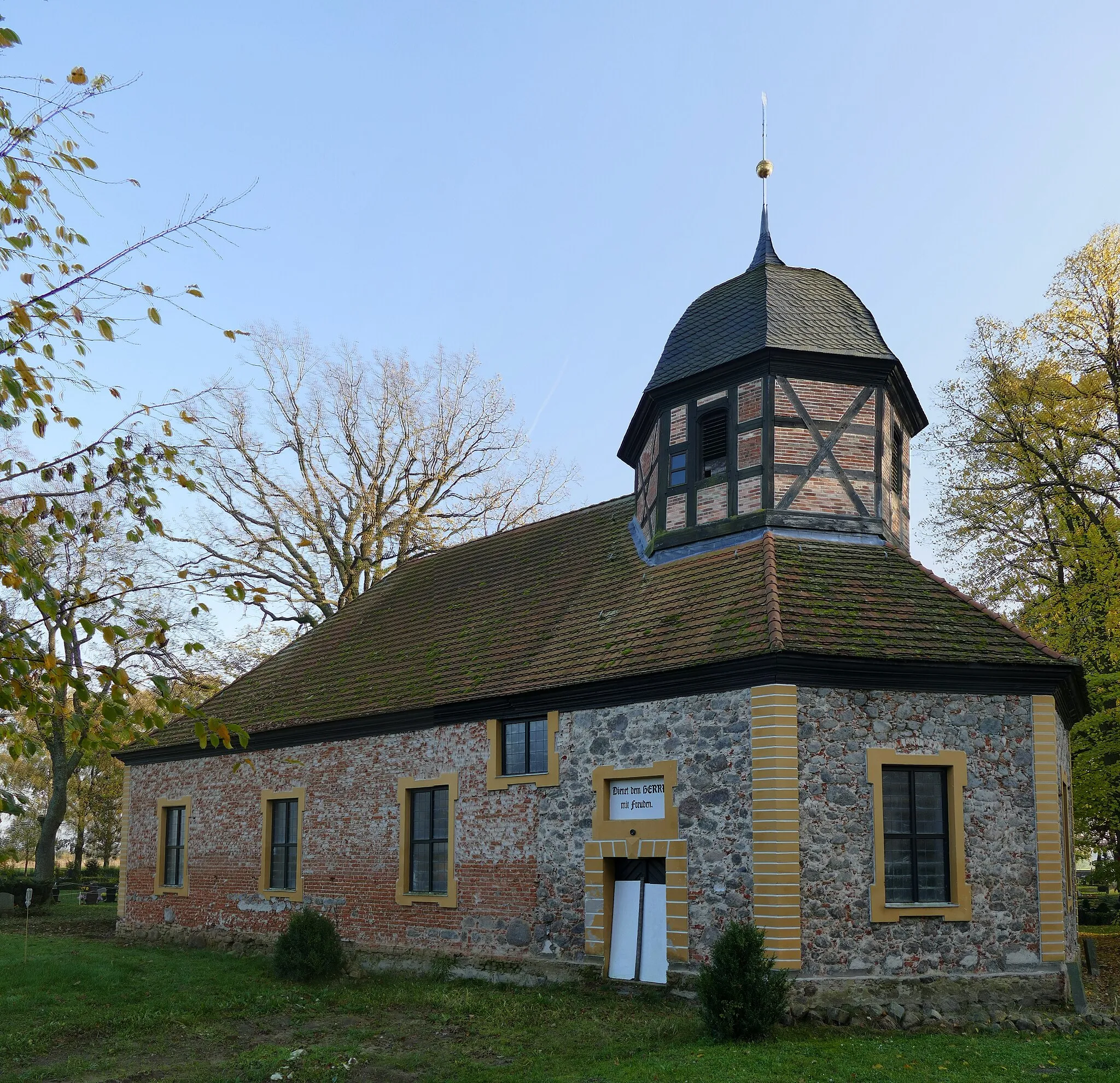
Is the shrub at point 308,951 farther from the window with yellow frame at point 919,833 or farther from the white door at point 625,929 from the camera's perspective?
the window with yellow frame at point 919,833

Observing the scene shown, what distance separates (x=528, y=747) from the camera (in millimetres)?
15617

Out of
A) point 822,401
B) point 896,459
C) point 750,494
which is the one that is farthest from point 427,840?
point 896,459

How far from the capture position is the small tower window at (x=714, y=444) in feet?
53.2

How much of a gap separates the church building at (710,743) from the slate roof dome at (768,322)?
0.21 ft

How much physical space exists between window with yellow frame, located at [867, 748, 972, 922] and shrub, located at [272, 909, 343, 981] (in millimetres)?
7849

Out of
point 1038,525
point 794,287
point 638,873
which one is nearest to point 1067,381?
point 1038,525

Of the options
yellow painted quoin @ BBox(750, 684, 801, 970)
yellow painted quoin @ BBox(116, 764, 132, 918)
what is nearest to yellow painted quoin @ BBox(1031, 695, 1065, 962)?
yellow painted quoin @ BBox(750, 684, 801, 970)

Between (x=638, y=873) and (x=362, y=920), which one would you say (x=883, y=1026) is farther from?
(x=362, y=920)

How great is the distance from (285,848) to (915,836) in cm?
1103

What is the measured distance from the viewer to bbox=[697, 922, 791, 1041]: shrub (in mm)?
10805

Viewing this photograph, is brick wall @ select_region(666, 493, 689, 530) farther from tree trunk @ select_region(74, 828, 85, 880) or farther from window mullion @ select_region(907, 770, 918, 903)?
tree trunk @ select_region(74, 828, 85, 880)

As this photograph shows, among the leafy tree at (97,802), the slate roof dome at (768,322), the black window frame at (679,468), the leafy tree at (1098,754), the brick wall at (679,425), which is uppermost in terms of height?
the slate roof dome at (768,322)

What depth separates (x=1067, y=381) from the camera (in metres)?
23.0

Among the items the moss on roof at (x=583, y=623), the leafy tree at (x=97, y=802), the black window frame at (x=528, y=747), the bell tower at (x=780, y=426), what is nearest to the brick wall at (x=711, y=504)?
the bell tower at (x=780, y=426)
